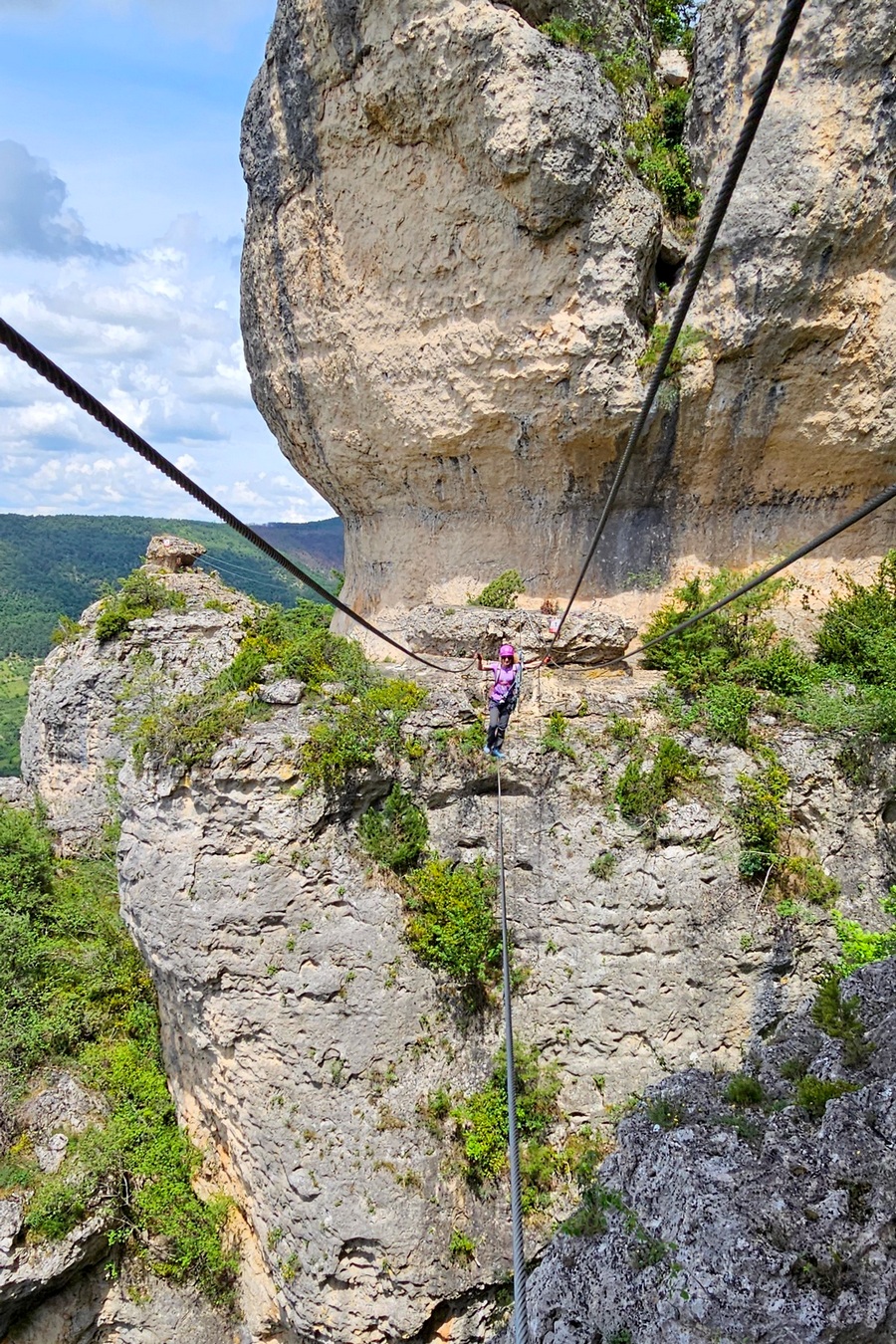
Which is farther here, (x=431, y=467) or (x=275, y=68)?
(x=431, y=467)

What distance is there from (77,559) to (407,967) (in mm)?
79009

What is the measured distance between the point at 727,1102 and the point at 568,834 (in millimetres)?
4355

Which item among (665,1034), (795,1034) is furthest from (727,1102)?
(665,1034)

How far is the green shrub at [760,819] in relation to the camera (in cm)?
820

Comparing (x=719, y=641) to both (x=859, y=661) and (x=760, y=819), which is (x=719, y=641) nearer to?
(x=859, y=661)

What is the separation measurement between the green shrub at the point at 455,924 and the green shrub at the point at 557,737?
180 centimetres

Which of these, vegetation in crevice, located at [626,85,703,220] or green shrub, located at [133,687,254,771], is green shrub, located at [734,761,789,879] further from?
vegetation in crevice, located at [626,85,703,220]

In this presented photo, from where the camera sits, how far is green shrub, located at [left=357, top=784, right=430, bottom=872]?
827 cm

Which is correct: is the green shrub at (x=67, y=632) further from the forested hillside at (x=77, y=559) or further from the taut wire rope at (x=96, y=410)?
the forested hillside at (x=77, y=559)

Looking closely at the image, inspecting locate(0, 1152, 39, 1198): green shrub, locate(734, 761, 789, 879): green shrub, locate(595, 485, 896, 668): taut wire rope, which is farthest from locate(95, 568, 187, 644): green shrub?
locate(734, 761, 789, 879): green shrub

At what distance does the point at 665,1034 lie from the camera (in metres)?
8.01

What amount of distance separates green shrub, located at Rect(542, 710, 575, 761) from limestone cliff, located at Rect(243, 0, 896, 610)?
4268 mm

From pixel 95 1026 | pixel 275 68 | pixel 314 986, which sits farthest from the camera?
pixel 275 68

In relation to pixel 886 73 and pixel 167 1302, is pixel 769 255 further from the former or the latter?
pixel 167 1302
